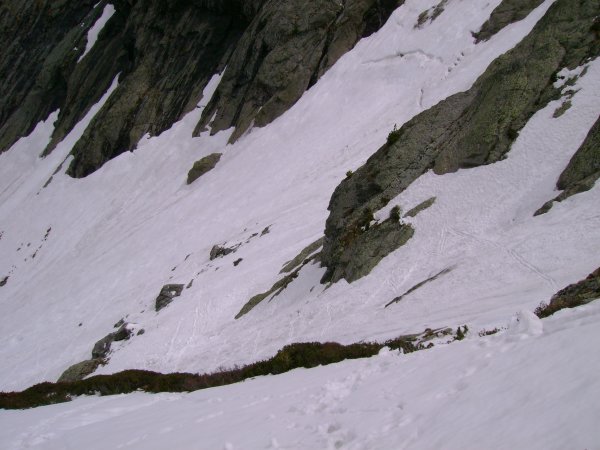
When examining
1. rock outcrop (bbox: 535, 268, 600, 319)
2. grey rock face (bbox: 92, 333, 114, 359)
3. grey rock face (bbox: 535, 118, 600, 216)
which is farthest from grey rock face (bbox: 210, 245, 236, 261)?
rock outcrop (bbox: 535, 268, 600, 319)

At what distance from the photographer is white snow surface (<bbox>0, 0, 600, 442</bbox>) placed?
15.1 ft

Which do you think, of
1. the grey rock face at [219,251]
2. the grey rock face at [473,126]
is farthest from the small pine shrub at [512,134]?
the grey rock face at [219,251]

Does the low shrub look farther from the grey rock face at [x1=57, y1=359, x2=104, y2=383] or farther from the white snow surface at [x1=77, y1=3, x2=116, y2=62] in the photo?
the white snow surface at [x1=77, y1=3, x2=116, y2=62]

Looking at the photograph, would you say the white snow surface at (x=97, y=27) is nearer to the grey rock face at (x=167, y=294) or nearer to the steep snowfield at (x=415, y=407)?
the grey rock face at (x=167, y=294)

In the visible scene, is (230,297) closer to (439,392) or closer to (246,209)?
(246,209)

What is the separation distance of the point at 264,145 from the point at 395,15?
15826 millimetres

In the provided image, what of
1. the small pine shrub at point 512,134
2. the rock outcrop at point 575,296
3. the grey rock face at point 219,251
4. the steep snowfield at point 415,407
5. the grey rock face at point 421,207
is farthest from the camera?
the grey rock face at point 219,251

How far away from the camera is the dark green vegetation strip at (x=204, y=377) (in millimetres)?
9254

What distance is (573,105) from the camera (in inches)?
570

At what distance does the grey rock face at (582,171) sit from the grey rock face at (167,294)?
1737 cm

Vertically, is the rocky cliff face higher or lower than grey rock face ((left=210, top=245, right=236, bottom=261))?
higher

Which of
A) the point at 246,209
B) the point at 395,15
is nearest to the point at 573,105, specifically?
the point at 246,209

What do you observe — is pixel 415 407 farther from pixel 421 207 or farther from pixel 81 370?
pixel 81 370

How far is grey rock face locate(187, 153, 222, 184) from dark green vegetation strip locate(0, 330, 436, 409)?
28457mm
